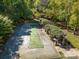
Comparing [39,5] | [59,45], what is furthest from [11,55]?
[39,5]

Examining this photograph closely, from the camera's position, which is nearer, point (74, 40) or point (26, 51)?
point (26, 51)

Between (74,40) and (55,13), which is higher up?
(55,13)

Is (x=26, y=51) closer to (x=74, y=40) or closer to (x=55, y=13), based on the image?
(x=74, y=40)

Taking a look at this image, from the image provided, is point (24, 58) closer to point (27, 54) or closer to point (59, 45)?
point (27, 54)

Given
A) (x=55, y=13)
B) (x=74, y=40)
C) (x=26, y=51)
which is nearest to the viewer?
(x=26, y=51)

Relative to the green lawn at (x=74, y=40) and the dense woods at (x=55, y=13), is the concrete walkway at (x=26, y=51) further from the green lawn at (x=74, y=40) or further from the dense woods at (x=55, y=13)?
the green lawn at (x=74, y=40)

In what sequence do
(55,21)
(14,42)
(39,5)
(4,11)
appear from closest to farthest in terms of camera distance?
(14,42) < (4,11) < (55,21) < (39,5)

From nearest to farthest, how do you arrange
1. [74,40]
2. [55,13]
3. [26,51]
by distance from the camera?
1. [26,51]
2. [74,40]
3. [55,13]

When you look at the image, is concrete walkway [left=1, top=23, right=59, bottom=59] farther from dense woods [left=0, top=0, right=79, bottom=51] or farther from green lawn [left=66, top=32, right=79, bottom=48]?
green lawn [left=66, top=32, right=79, bottom=48]

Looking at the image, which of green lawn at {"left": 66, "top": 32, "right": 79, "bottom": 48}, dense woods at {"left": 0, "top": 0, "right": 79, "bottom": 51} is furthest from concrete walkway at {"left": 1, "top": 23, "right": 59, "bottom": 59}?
green lawn at {"left": 66, "top": 32, "right": 79, "bottom": 48}

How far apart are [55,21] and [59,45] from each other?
2050 cm

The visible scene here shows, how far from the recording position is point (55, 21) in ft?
137

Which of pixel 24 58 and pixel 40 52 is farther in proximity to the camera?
pixel 40 52

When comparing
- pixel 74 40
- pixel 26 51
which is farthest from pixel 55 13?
pixel 26 51
